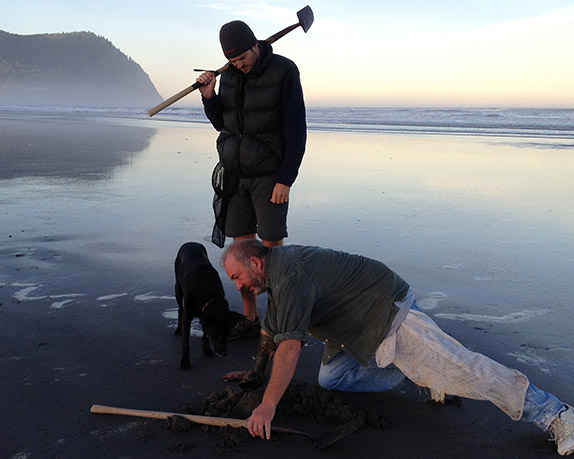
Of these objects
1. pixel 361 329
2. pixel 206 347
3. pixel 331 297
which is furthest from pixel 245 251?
pixel 206 347

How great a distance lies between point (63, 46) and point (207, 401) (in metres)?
162

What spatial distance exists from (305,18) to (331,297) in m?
2.84

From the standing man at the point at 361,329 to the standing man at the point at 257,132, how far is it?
118cm

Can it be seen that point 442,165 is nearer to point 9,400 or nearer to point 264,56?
point 264,56

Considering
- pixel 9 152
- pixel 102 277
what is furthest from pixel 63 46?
pixel 102 277

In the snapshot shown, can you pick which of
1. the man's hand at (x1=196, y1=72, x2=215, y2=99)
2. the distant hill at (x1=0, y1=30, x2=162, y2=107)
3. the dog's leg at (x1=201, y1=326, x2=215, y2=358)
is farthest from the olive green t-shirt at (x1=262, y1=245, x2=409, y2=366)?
the distant hill at (x1=0, y1=30, x2=162, y2=107)

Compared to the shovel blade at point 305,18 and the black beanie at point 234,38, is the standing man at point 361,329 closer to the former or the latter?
the black beanie at point 234,38

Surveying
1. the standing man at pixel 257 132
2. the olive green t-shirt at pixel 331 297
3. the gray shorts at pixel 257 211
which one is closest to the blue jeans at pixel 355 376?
the olive green t-shirt at pixel 331 297

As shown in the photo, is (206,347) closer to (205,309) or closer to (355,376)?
(205,309)

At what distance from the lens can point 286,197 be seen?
3900 mm

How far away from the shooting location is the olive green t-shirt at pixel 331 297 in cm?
258

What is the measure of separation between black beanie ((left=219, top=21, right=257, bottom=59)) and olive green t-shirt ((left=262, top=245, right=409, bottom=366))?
1527 millimetres

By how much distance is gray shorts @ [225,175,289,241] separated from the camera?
12.9 feet

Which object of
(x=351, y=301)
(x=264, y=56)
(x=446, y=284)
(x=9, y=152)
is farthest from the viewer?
(x=9, y=152)
